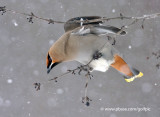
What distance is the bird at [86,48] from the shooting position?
6.79ft

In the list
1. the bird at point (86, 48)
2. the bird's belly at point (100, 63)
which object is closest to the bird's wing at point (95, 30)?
the bird at point (86, 48)

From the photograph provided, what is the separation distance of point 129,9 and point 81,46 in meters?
1.96

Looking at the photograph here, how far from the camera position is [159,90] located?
13.2ft

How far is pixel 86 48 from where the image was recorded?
219cm

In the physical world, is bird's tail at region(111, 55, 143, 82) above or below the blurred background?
below

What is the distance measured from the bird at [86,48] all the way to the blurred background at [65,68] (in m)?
1.61

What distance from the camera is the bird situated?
2068mm

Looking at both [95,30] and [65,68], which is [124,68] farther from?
[65,68]

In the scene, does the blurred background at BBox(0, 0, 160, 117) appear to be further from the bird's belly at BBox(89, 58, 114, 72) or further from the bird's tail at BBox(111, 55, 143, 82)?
the bird's belly at BBox(89, 58, 114, 72)

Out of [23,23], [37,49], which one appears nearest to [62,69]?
[37,49]

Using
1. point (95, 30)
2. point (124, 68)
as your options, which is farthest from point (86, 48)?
point (124, 68)

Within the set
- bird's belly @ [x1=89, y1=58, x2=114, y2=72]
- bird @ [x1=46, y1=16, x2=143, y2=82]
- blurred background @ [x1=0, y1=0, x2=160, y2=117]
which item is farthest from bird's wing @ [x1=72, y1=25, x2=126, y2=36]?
blurred background @ [x1=0, y1=0, x2=160, y2=117]

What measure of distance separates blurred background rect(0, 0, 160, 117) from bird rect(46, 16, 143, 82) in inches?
63.4

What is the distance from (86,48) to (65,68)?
6.59ft
